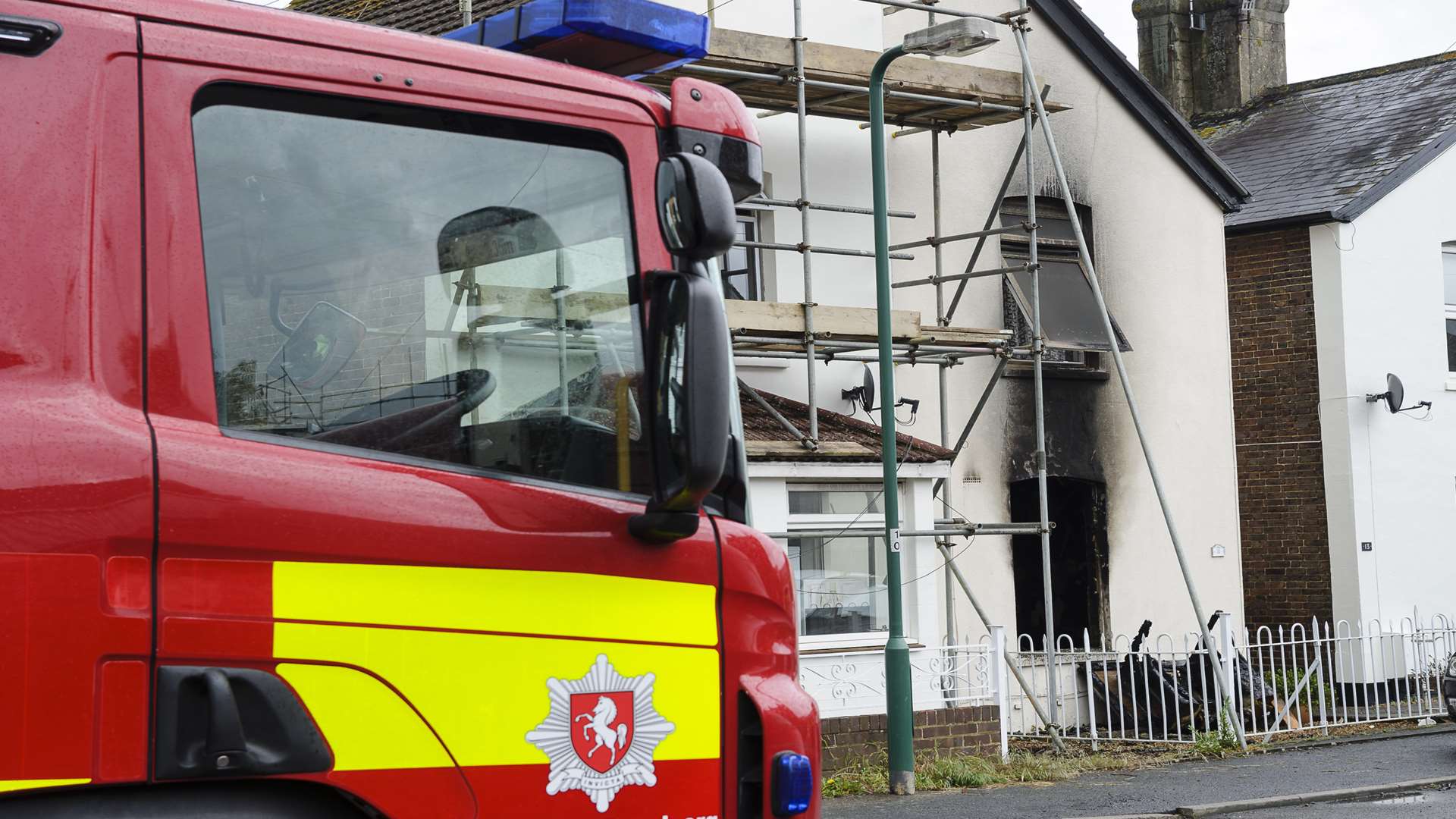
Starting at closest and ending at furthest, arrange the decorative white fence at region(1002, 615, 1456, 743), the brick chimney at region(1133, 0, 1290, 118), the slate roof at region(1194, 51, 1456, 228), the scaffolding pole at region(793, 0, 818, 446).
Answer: the scaffolding pole at region(793, 0, 818, 446) < the decorative white fence at region(1002, 615, 1456, 743) < the slate roof at region(1194, 51, 1456, 228) < the brick chimney at region(1133, 0, 1290, 118)

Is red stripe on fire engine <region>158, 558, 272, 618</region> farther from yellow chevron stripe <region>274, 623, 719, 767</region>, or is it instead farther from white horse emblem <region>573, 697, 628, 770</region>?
white horse emblem <region>573, 697, 628, 770</region>

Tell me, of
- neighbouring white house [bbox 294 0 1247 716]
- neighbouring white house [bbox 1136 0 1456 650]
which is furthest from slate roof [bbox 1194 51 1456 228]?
neighbouring white house [bbox 294 0 1247 716]

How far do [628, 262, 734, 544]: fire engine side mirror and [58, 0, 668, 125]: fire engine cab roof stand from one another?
0.53 m

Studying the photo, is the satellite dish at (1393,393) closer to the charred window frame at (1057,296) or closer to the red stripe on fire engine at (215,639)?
the charred window frame at (1057,296)

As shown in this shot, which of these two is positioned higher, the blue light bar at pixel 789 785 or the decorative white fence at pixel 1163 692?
the blue light bar at pixel 789 785

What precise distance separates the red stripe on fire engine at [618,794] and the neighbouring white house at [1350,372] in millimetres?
17572

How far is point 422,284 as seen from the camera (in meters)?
3.53

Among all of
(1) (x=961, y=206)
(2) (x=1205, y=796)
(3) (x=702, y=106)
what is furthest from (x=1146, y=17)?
(3) (x=702, y=106)

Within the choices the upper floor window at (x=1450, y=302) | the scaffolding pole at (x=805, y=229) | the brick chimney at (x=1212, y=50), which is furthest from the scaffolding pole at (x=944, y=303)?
the brick chimney at (x=1212, y=50)


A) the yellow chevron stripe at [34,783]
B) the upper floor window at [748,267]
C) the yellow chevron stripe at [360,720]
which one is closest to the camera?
the yellow chevron stripe at [34,783]

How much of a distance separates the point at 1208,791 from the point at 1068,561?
5.48 meters

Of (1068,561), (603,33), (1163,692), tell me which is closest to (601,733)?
(603,33)

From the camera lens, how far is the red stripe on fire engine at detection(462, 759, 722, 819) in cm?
328

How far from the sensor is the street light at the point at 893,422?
11234 millimetres
